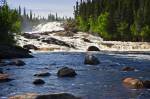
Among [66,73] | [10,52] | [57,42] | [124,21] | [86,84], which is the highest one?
[124,21]

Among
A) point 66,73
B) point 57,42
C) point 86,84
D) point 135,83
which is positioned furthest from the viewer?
point 57,42

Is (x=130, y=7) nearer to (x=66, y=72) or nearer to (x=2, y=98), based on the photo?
(x=66, y=72)

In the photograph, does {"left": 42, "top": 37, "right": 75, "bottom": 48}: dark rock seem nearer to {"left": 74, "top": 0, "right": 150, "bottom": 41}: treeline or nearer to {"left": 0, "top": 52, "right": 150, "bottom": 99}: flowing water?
{"left": 74, "top": 0, "right": 150, "bottom": 41}: treeline

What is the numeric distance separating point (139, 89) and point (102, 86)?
441 centimetres

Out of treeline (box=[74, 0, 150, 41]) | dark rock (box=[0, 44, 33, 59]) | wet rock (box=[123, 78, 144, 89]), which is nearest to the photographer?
wet rock (box=[123, 78, 144, 89])

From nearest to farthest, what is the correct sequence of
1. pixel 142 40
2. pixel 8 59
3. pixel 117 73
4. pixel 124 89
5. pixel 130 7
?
1. pixel 124 89
2. pixel 117 73
3. pixel 8 59
4. pixel 142 40
5. pixel 130 7

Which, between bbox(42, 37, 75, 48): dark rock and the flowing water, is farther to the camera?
bbox(42, 37, 75, 48): dark rock

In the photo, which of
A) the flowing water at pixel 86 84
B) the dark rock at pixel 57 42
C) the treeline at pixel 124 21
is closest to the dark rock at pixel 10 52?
the flowing water at pixel 86 84

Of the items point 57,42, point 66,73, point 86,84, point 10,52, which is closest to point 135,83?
point 86,84

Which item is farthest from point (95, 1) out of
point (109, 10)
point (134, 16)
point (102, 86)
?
point (102, 86)

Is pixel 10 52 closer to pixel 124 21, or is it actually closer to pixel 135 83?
pixel 135 83

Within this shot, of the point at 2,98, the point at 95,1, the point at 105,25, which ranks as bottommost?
the point at 2,98

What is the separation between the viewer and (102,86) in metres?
45.7

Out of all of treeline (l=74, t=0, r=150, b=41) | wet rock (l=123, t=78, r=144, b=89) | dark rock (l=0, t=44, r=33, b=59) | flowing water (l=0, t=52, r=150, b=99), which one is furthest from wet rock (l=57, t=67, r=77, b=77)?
treeline (l=74, t=0, r=150, b=41)
